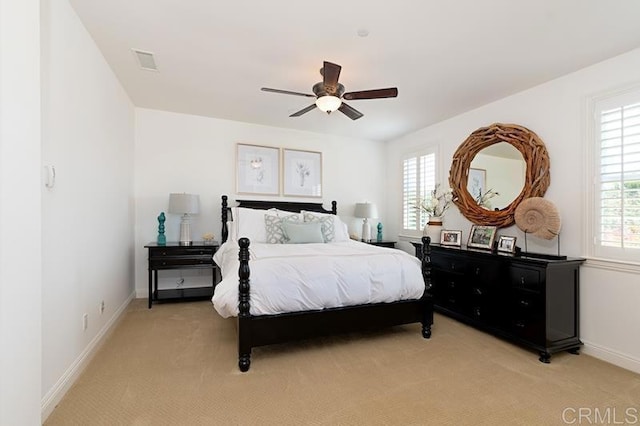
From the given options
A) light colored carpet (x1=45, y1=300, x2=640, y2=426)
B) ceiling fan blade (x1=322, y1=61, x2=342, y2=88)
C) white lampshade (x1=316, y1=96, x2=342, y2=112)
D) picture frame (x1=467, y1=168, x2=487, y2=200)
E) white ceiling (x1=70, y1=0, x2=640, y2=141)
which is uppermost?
white ceiling (x1=70, y1=0, x2=640, y2=141)

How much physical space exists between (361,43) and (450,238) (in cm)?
278

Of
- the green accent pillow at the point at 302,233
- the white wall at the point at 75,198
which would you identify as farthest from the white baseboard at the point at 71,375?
the green accent pillow at the point at 302,233

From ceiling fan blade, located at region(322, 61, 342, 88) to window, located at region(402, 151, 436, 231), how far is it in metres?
2.74

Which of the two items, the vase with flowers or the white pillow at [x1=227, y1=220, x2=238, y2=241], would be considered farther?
the vase with flowers

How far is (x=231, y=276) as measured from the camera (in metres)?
2.63

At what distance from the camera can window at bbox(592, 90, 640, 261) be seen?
8.57 feet

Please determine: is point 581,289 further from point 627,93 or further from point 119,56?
point 119,56

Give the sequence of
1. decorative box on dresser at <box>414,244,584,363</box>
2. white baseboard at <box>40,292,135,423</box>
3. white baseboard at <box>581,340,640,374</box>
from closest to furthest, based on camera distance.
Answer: white baseboard at <box>40,292,135,423</box>, white baseboard at <box>581,340,640,374</box>, decorative box on dresser at <box>414,244,584,363</box>

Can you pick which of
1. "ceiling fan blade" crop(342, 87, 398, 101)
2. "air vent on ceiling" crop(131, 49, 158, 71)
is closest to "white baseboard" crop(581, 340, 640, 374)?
"ceiling fan blade" crop(342, 87, 398, 101)

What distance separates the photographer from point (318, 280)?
8.88 feet

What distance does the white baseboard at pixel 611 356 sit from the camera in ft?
8.48

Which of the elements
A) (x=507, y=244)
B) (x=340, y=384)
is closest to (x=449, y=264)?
(x=507, y=244)

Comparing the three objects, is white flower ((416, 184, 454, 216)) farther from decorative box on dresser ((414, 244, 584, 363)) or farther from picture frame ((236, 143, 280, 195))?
picture frame ((236, 143, 280, 195))

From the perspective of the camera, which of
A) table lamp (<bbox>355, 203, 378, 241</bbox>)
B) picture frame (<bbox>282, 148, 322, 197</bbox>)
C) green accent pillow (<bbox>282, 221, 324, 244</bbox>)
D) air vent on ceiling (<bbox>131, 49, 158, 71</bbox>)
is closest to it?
Answer: air vent on ceiling (<bbox>131, 49, 158, 71</bbox>)
